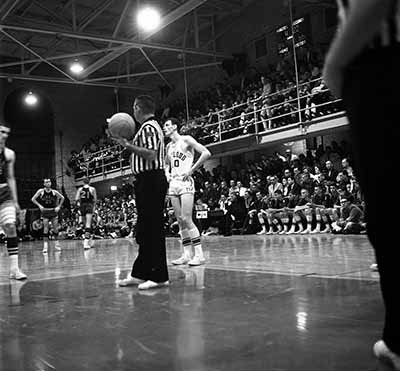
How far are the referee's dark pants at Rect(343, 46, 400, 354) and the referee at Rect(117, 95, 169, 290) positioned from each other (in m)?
2.72

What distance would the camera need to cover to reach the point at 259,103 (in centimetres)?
1479

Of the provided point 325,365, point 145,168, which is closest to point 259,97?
point 145,168

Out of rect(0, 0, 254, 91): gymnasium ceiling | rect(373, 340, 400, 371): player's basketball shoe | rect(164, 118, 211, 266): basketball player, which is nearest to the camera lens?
rect(373, 340, 400, 371): player's basketball shoe

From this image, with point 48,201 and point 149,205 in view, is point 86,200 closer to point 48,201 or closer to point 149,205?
point 48,201

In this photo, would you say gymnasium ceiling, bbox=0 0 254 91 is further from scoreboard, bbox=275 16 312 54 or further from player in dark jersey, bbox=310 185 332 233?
player in dark jersey, bbox=310 185 332 233

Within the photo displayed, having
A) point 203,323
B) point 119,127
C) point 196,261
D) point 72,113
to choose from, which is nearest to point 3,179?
point 119,127

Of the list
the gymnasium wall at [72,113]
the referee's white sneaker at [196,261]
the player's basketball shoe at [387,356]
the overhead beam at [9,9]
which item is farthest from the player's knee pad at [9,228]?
the gymnasium wall at [72,113]

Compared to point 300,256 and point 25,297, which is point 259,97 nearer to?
point 300,256

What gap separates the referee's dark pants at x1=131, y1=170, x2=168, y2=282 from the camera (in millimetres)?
4020

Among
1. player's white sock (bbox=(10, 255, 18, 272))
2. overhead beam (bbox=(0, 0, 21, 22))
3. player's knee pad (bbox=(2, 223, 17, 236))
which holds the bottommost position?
player's white sock (bbox=(10, 255, 18, 272))

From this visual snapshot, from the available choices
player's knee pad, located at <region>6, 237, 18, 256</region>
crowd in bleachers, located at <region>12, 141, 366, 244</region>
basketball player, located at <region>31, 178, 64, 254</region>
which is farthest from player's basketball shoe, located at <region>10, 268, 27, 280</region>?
basketball player, located at <region>31, 178, 64, 254</region>

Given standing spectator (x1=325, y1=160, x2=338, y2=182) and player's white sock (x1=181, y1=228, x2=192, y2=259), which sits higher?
standing spectator (x1=325, y1=160, x2=338, y2=182)

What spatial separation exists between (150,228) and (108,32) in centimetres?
1714

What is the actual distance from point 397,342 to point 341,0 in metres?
1.05
